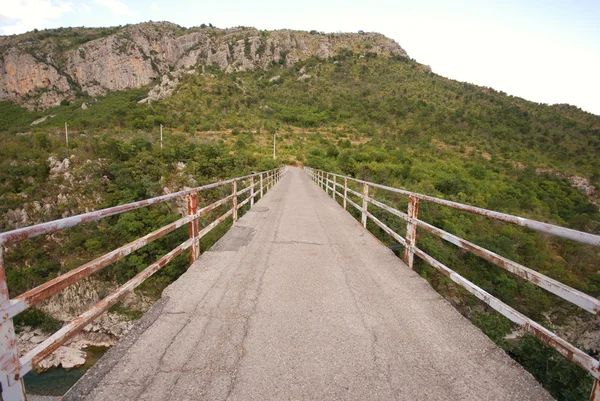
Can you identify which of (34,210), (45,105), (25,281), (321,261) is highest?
(45,105)

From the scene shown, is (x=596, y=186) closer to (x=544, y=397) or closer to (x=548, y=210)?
(x=548, y=210)

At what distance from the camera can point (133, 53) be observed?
105562mm

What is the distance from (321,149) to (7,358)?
5037cm

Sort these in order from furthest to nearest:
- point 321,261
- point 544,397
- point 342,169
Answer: point 342,169, point 321,261, point 544,397

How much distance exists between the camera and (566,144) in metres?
57.2

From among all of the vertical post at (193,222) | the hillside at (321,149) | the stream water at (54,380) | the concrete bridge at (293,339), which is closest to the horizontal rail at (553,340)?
the concrete bridge at (293,339)

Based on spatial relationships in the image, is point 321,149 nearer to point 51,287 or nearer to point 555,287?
point 555,287

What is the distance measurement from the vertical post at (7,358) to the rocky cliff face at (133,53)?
117850 mm

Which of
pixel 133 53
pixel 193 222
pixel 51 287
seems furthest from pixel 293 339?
pixel 133 53

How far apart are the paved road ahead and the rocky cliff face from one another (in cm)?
11697

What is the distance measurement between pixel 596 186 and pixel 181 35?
152789 mm

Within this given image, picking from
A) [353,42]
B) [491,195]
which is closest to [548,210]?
[491,195]

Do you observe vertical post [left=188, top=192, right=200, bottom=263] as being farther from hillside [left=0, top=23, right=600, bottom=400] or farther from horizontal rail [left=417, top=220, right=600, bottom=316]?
hillside [left=0, top=23, right=600, bottom=400]

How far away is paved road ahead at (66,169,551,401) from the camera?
185 centimetres
